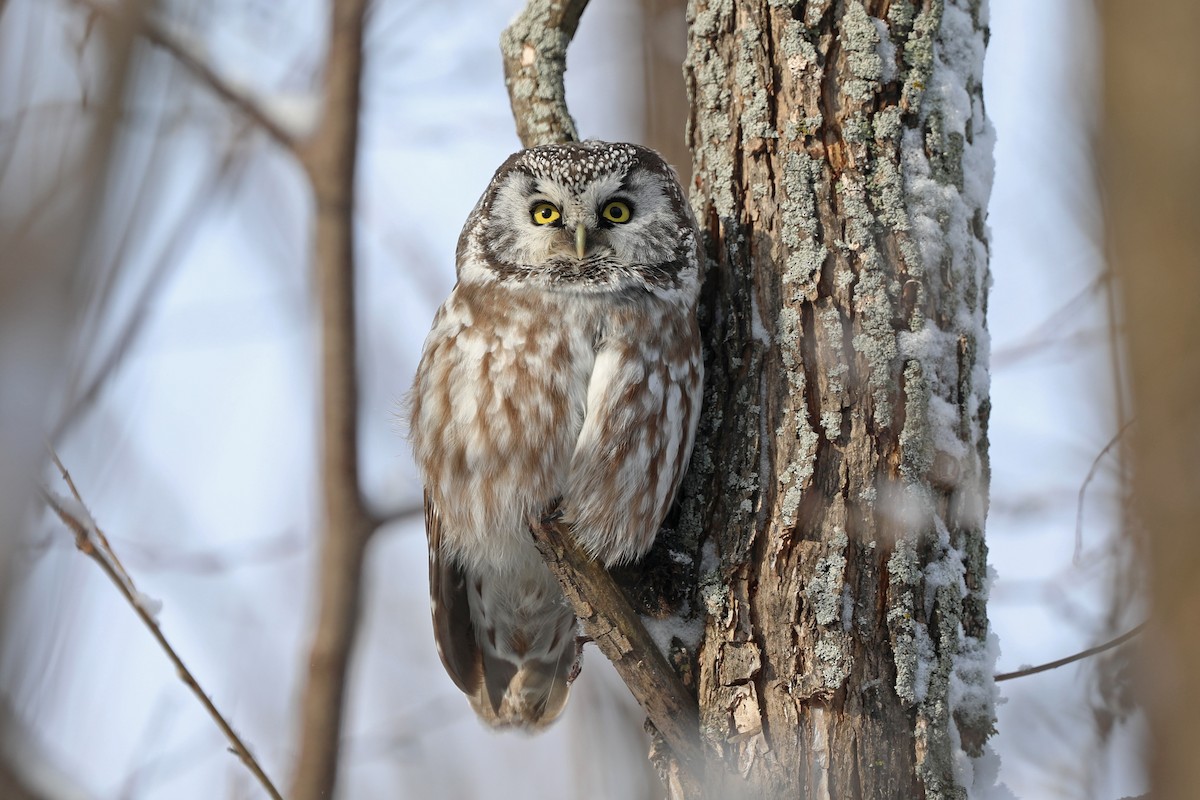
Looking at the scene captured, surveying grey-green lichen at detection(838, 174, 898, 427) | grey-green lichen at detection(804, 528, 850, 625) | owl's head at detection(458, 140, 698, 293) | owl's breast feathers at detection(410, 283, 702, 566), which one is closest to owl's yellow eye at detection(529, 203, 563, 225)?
owl's head at detection(458, 140, 698, 293)

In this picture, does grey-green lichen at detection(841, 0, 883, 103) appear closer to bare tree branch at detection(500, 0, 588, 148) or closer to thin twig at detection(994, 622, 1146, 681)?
bare tree branch at detection(500, 0, 588, 148)

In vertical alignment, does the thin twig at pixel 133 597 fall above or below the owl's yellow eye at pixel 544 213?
below

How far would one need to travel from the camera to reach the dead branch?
11.3 ft

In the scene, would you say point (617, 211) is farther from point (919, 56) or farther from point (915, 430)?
point (915, 430)

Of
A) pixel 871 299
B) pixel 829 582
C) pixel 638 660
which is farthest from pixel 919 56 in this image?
pixel 638 660

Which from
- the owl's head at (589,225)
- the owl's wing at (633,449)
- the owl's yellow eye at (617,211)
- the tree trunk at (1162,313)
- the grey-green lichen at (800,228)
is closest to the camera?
the grey-green lichen at (800,228)

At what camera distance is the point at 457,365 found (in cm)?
346

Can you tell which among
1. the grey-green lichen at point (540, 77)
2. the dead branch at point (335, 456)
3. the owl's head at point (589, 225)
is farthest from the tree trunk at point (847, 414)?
the dead branch at point (335, 456)

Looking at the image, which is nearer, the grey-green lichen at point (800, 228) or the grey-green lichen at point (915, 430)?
the grey-green lichen at point (915, 430)

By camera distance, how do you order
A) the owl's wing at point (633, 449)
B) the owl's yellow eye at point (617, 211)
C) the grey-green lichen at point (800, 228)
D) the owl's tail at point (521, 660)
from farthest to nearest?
the owl's tail at point (521, 660) < the owl's yellow eye at point (617, 211) < the owl's wing at point (633, 449) < the grey-green lichen at point (800, 228)

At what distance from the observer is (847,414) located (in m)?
3.00

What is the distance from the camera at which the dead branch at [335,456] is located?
3.43 m

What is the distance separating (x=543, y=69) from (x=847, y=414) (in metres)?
1.74

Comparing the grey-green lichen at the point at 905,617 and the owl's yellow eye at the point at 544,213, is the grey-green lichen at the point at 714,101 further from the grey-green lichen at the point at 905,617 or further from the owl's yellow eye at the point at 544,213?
the grey-green lichen at the point at 905,617
